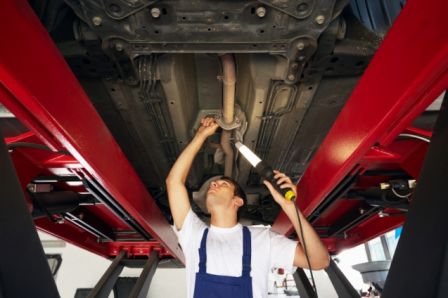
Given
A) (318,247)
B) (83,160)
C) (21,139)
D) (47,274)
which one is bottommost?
(47,274)

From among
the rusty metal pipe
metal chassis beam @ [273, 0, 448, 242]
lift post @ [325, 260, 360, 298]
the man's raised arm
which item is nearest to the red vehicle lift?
metal chassis beam @ [273, 0, 448, 242]

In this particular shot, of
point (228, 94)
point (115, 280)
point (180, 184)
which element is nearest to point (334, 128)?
point (228, 94)

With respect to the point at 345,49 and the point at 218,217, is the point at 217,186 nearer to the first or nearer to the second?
the point at 218,217

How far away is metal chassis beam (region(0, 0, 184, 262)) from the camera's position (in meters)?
0.53

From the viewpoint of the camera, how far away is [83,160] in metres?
0.78

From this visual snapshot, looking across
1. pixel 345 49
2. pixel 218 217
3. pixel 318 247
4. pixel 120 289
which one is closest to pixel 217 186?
pixel 218 217

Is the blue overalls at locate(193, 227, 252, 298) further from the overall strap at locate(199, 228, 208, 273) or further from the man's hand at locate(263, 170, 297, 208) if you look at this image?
the man's hand at locate(263, 170, 297, 208)

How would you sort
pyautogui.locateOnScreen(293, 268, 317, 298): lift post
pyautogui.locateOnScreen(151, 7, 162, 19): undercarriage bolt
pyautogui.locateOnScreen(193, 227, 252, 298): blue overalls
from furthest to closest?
pyautogui.locateOnScreen(293, 268, 317, 298): lift post
pyautogui.locateOnScreen(193, 227, 252, 298): blue overalls
pyautogui.locateOnScreen(151, 7, 162, 19): undercarriage bolt

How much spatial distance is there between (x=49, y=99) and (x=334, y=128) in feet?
2.43

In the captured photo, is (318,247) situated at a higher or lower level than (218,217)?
lower

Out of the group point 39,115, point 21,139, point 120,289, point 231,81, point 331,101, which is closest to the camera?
point 39,115

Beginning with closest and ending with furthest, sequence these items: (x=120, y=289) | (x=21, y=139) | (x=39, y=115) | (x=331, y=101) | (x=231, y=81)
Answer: (x=39, y=115) < (x=21, y=139) < (x=231, y=81) < (x=331, y=101) < (x=120, y=289)

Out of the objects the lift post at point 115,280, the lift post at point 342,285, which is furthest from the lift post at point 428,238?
the lift post at point 115,280

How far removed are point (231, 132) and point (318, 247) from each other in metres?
0.55
